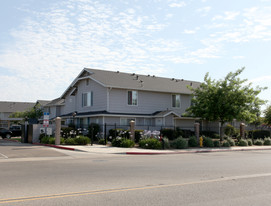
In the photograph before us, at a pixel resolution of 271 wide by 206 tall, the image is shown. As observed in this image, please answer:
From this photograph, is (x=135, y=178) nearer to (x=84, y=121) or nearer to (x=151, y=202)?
(x=151, y=202)

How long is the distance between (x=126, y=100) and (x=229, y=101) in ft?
34.7

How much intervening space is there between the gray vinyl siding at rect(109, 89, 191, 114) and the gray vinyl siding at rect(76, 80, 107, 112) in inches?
35.8

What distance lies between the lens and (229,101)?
29.9 meters

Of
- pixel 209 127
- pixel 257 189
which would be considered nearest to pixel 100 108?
pixel 209 127

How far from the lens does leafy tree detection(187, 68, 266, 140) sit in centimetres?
2948

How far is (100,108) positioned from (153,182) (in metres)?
24.3

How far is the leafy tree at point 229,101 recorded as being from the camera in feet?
96.7

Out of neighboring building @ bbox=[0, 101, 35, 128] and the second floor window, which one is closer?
the second floor window

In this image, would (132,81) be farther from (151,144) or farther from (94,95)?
(151,144)

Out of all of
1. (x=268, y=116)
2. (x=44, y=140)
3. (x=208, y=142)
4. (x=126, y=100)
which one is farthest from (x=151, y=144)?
(x=268, y=116)

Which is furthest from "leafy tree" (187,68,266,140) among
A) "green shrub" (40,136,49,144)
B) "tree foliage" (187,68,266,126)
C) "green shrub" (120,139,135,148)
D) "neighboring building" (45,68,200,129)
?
"green shrub" (40,136,49,144)

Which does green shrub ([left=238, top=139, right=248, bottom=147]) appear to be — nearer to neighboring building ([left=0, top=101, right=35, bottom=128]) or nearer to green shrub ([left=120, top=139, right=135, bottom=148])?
green shrub ([left=120, top=139, right=135, bottom=148])

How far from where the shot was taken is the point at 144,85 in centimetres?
3516

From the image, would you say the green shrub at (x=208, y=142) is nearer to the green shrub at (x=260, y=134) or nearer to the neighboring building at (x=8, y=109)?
the green shrub at (x=260, y=134)
